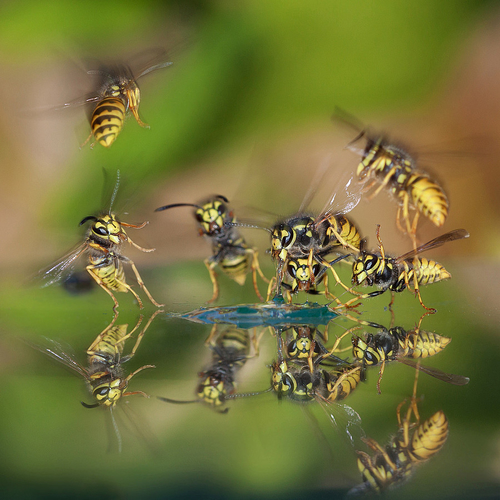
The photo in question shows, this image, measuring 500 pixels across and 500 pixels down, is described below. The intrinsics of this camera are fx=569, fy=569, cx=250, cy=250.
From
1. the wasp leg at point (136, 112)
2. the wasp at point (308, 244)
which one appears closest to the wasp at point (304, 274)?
the wasp at point (308, 244)

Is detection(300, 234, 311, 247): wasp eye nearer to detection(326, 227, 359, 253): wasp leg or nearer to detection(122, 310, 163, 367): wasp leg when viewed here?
detection(326, 227, 359, 253): wasp leg

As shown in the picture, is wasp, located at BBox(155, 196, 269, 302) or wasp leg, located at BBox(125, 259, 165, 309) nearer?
wasp leg, located at BBox(125, 259, 165, 309)

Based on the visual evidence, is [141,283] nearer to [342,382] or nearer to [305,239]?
[305,239]

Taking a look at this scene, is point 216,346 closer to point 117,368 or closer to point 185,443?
point 117,368

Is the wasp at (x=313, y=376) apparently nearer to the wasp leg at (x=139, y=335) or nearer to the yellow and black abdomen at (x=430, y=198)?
the wasp leg at (x=139, y=335)

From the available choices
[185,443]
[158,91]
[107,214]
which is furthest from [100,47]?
[185,443]

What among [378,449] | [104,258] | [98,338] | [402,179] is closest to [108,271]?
[104,258]

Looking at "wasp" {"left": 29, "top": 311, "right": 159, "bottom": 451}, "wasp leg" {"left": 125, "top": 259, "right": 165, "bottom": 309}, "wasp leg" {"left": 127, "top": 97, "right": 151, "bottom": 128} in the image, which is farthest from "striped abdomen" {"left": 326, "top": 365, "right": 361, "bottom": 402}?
"wasp leg" {"left": 127, "top": 97, "right": 151, "bottom": 128}
